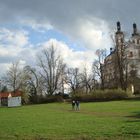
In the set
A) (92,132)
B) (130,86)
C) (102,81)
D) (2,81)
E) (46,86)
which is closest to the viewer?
(92,132)

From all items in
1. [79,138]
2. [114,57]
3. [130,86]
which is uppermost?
[114,57]

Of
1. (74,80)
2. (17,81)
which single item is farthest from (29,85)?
(74,80)

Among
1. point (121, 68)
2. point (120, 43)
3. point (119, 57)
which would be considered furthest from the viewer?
point (120, 43)

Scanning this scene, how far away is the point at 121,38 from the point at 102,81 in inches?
718

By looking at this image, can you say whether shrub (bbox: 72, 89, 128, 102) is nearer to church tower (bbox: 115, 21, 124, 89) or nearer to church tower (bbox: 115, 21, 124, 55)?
church tower (bbox: 115, 21, 124, 89)

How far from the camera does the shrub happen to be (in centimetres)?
8700

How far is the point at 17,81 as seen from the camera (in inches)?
4498

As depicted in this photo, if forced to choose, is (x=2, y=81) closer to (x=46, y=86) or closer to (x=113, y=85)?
(x=46, y=86)

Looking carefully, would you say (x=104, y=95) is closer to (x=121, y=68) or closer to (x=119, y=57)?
(x=121, y=68)

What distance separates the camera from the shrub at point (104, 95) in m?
87.0

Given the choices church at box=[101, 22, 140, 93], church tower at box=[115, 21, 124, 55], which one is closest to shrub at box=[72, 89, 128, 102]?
church at box=[101, 22, 140, 93]

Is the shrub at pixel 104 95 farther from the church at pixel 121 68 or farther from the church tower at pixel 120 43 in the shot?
the church tower at pixel 120 43

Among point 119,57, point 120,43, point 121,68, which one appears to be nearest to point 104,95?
point 121,68

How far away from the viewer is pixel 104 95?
90000 millimetres
